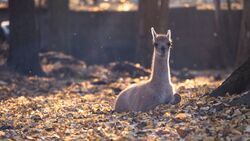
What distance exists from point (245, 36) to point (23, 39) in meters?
7.78

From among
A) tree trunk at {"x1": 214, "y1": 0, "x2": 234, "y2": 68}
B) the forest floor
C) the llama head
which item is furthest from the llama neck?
tree trunk at {"x1": 214, "y1": 0, "x2": 234, "y2": 68}

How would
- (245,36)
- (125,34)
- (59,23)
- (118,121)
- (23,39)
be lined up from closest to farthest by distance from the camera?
(118,121) < (23,39) < (245,36) < (59,23) < (125,34)

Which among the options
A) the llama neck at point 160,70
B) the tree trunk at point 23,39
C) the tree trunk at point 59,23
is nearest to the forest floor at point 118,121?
the llama neck at point 160,70

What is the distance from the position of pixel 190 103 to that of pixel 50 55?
15796 mm

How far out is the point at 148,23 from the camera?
901 inches

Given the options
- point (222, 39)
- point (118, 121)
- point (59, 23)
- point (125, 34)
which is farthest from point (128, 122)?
point (125, 34)

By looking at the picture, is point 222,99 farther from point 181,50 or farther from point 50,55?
point 181,50

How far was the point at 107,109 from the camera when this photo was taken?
11.4 meters

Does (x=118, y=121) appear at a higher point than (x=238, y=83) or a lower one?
lower

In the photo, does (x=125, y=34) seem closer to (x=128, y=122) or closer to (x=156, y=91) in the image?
(x=156, y=91)

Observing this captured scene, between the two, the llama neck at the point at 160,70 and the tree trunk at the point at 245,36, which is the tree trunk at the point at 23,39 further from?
the llama neck at the point at 160,70

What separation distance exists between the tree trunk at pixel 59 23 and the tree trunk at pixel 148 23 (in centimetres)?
518

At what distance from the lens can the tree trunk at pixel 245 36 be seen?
22.5 metres

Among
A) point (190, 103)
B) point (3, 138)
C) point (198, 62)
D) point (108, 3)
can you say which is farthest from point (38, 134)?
point (108, 3)
